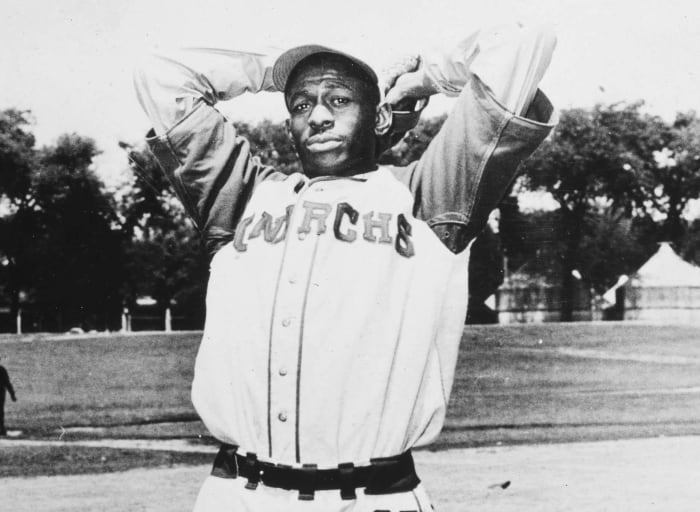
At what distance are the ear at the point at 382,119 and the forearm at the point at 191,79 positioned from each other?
26 centimetres

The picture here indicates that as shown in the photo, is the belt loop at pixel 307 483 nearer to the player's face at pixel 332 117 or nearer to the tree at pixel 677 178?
the player's face at pixel 332 117

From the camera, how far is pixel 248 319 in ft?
5.71

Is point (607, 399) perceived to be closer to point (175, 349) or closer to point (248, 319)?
point (175, 349)

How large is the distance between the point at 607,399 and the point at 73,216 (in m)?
8.58

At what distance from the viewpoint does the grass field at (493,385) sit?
10.3 m

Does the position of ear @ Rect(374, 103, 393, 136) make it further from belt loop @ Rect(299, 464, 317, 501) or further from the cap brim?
belt loop @ Rect(299, 464, 317, 501)

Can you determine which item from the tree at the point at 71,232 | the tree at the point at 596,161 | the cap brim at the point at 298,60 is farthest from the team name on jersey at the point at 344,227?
the tree at the point at 596,161

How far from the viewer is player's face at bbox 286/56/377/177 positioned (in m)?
1.78

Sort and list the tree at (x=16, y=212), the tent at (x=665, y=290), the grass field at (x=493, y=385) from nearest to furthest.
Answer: the grass field at (x=493, y=385), the tree at (x=16, y=212), the tent at (x=665, y=290)

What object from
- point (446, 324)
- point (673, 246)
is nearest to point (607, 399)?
point (673, 246)

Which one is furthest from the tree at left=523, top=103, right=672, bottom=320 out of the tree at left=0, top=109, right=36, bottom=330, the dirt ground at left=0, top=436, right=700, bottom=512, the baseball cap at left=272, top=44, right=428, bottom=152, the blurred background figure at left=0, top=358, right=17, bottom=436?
the baseball cap at left=272, top=44, right=428, bottom=152

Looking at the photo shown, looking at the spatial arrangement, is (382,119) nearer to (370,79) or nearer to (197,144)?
(370,79)

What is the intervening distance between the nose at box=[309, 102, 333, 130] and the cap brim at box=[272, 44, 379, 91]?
0.10 m

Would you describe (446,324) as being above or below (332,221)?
below
